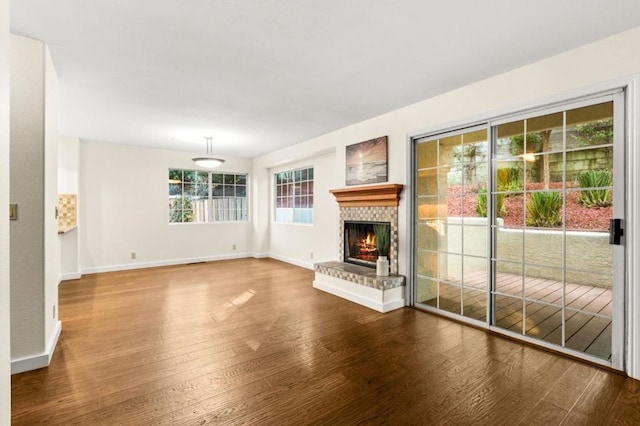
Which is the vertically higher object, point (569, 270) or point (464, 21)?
point (464, 21)

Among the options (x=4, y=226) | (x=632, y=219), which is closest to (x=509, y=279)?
(x=632, y=219)

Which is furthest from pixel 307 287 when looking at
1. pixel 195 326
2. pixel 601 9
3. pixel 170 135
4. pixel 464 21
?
pixel 601 9

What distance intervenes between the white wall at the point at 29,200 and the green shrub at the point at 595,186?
4441 millimetres

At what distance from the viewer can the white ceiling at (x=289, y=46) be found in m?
2.04

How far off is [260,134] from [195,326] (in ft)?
11.0

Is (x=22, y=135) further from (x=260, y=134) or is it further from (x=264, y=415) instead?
(x=260, y=134)

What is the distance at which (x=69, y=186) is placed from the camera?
A: 553cm

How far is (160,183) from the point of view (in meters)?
6.62

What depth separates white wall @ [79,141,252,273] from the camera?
5.89 meters

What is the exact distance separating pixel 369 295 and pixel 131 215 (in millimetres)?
5182

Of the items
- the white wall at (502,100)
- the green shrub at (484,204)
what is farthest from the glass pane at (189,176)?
the green shrub at (484,204)

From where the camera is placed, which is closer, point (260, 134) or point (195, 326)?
point (195, 326)

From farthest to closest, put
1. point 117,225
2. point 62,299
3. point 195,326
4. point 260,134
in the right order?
point 117,225 < point 260,134 < point 62,299 < point 195,326

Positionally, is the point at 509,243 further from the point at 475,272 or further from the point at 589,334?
the point at 589,334
